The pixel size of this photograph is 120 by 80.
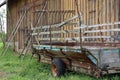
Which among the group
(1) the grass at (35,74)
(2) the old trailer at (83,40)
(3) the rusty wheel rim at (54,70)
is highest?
(2) the old trailer at (83,40)

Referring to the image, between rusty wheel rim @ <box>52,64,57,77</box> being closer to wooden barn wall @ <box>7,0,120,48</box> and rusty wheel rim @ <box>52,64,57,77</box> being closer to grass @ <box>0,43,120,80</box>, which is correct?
grass @ <box>0,43,120,80</box>

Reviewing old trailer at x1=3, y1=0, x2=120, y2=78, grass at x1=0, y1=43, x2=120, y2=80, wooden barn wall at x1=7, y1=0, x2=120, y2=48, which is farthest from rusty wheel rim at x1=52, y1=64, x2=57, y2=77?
wooden barn wall at x1=7, y1=0, x2=120, y2=48

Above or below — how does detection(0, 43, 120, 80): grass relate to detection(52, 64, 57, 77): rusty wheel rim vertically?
below

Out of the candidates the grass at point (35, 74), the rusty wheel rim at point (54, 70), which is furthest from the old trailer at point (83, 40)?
the grass at point (35, 74)

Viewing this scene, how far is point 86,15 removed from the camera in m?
12.1

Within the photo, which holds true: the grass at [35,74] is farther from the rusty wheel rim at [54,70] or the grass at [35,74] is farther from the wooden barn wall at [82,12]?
the wooden barn wall at [82,12]

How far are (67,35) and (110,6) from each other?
3635mm

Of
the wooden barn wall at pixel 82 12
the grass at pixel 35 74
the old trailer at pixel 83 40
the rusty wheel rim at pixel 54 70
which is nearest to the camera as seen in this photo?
the old trailer at pixel 83 40

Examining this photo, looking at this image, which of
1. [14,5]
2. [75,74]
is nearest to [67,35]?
[75,74]

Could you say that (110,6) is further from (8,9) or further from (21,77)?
(8,9)

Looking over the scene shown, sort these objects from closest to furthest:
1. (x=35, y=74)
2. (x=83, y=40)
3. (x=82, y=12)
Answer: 1. (x=35, y=74)
2. (x=83, y=40)
3. (x=82, y=12)

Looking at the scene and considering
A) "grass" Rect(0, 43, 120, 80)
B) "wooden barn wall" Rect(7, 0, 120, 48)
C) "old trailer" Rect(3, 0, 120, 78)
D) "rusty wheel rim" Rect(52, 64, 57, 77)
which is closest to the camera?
"old trailer" Rect(3, 0, 120, 78)

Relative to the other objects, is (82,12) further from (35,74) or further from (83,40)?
(35,74)

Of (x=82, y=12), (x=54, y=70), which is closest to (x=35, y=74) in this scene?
(x=54, y=70)
